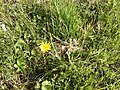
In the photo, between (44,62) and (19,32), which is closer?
(44,62)

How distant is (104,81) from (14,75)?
2.51ft

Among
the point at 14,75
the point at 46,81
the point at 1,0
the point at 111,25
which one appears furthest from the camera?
the point at 1,0

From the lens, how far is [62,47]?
2.30m

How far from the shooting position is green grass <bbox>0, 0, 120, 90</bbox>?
2.10 m

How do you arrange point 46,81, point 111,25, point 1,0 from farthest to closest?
point 1,0, point 111,25, point 46,81

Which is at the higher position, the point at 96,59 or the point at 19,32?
the point at 19,32

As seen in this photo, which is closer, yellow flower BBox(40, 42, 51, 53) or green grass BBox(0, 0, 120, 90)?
green grass BBox(0, 0, 120, 90)

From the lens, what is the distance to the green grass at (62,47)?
6.89 feet

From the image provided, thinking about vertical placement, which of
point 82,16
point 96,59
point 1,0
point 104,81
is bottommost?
point 104,81

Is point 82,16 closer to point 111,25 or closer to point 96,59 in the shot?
point 111,25

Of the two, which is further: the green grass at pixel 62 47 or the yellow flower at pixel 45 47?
the yellow flower at pixel 45 47

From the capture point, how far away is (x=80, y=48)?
7.45 ft

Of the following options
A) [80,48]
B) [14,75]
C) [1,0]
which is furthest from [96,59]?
[1,0]

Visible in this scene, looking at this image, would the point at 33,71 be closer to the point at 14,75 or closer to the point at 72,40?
the point at 14,75
